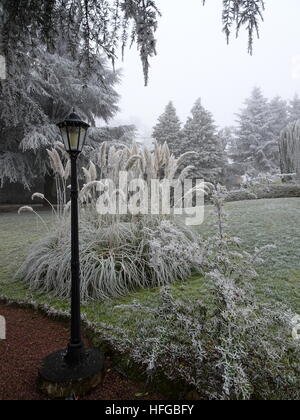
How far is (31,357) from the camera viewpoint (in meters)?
A: 1.86

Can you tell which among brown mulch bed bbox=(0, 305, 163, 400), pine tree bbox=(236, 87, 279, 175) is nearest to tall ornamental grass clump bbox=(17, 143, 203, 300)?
brown mulch bed bbox=(0, 305, 163, 400)

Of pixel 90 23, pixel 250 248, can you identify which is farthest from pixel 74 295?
pixel 250 248

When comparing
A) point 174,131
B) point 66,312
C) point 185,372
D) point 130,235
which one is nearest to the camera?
point 185,372

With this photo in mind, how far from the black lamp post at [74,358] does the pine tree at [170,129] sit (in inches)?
571

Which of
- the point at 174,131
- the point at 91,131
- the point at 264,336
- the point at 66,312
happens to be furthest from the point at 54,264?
the point at 174,131

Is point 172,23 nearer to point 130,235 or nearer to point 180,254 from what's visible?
point 180,254

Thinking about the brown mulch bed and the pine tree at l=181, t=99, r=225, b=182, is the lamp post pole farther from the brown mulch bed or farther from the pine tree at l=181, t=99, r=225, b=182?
the pine tree at l=181, t=99, r=225, b=182

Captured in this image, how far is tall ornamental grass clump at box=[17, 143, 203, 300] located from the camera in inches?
103

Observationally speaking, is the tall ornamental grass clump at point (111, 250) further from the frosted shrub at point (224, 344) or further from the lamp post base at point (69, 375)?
the lamp post base at point (69, 375)

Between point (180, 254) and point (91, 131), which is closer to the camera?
point (180, 254)

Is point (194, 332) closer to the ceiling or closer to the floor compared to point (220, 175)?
closer to the floor
